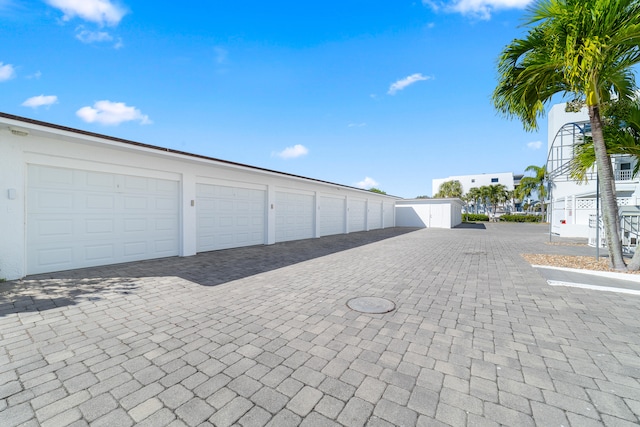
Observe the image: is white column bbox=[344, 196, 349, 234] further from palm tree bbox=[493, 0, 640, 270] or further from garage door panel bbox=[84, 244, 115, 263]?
garage door panel bbox=[84, 244, 115, 263]

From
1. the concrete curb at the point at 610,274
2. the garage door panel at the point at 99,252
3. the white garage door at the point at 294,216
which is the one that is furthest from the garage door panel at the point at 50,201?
the concrete curb at the point at 610,274

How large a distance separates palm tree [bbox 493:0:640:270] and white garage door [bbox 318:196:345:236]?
31.8 ft

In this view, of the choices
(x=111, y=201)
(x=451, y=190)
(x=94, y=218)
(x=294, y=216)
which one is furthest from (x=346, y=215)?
(x=451, y=190)

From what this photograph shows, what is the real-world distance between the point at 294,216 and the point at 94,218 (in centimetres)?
800

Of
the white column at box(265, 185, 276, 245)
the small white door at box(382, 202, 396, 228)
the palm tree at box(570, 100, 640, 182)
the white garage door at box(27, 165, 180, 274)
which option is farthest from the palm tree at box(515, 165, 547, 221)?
the white garage door at box(27, 165, 180, 274)

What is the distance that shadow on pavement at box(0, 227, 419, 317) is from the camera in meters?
4.44

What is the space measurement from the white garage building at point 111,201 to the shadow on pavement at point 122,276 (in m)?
0.53

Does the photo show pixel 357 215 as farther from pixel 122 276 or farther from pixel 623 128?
pixel 122 276

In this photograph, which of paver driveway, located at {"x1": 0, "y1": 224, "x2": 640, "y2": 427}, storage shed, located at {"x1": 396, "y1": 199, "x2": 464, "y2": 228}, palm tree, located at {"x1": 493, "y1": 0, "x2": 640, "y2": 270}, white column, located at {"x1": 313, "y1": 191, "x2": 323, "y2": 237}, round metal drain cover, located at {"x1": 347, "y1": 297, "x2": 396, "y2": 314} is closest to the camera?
paver driveway, located at {"x1": 0, "y1": 224, "x2": 640, "y2": 427}

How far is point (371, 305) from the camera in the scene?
4328mm

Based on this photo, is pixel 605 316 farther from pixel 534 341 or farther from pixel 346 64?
pixel 346 64

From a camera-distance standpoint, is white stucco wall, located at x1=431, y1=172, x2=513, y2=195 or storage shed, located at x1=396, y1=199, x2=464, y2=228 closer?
storage shed, located at x1=396, y1=199, x2=464, y2=228

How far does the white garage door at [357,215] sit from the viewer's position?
18.6 metres

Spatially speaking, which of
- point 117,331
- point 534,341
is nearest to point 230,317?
point 117,331
